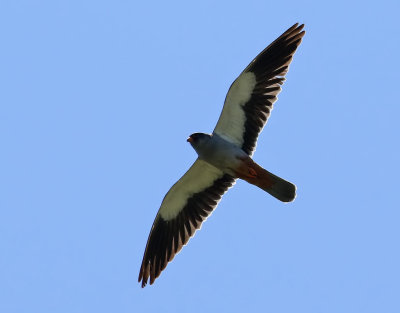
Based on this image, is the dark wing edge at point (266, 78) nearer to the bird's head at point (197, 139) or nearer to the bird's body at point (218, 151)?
the bird's body at point (218, 151)

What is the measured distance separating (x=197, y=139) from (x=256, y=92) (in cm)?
139

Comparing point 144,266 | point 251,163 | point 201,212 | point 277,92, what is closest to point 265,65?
point 277,92

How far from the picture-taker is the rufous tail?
13953 mm

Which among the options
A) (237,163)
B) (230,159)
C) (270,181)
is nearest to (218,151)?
(230,159)

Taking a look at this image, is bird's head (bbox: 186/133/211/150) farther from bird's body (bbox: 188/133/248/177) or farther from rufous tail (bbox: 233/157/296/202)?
rufous tail (bbox: 233/157/296/202)

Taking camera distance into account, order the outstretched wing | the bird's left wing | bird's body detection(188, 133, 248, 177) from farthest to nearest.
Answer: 1. the bird's left wing
2. the outstretched wing
3. bird's body detection(188, 133, 248, 177)

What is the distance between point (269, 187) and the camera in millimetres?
14086

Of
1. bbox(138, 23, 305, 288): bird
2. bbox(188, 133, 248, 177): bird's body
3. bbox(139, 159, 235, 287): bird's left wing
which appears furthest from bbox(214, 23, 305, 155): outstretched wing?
bbox(139, 159, 235, 287): bird's left wing

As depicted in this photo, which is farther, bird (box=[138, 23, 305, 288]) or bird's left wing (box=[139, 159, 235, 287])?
bird's left wing (box=[139, 159, 235, 287])

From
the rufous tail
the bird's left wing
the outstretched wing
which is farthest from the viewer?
the bird's left wing

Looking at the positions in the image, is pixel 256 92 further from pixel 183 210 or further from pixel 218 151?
pixel 183 210

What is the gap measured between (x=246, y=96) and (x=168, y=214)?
283 cm

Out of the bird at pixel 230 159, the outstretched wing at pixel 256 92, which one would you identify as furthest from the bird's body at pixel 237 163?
the outstretched wing at pixel 256 92

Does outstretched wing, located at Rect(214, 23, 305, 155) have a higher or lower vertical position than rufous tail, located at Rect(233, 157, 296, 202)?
higher
